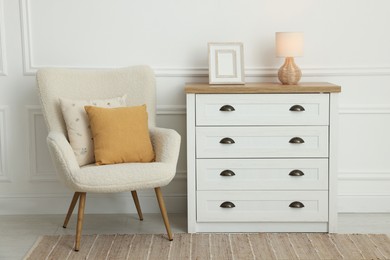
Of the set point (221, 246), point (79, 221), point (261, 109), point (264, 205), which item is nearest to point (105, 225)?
point (79, 221)

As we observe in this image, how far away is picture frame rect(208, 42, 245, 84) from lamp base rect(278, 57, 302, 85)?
0.79ft

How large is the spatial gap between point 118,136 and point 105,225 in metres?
0.65

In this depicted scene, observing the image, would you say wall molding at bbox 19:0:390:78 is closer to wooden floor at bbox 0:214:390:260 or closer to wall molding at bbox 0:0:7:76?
wall molding at bbox 0:0:7:76

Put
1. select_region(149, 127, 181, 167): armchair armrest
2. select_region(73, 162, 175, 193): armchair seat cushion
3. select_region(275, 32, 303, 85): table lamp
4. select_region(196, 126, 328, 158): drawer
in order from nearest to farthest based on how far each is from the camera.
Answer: select_region(73, 162, 175, 193): armchair seat cushion → select_region(149, 127, 181, 167): armchair armrest → select_region(196, 126, 328, 158): drawer → select_region(275, 32, 303, 85): table lamp

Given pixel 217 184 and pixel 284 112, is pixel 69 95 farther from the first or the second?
pixel 284 112

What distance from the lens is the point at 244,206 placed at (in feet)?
12.0

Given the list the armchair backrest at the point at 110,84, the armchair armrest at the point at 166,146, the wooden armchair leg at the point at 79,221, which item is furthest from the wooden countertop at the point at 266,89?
the wooden armchair leg at the point at 79,221

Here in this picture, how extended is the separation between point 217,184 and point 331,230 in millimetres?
720

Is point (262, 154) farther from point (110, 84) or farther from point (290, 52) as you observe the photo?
point (110, 84)

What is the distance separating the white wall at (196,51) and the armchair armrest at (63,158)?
0.75 metres

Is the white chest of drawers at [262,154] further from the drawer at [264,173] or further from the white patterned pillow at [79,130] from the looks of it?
the white patterned pillow at [79,130]

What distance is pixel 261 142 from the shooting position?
3.62 metres

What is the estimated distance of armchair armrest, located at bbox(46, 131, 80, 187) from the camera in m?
3.32

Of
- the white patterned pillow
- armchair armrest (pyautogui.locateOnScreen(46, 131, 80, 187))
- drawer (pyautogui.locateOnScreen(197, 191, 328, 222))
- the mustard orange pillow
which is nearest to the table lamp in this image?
drawer (pyautogui.locateOnScreen(197, 191, 328, 222))
